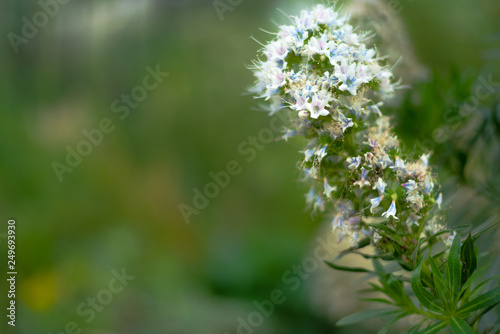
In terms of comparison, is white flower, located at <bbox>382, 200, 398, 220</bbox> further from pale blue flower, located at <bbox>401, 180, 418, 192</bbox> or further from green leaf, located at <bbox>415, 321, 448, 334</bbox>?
green leaf, located at <bbox>415, 321, 448, 334</bbox>

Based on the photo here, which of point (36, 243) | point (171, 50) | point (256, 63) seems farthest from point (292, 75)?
point (171, 50)

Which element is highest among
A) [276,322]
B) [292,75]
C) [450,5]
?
[450,5]

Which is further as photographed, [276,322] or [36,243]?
[36,243]

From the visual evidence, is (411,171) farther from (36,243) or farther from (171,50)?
(171,50)

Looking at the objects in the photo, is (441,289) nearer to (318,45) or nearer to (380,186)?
(380,186)

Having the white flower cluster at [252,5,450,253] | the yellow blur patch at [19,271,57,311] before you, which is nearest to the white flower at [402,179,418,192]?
the white flower cluster at [252,5,450,253]

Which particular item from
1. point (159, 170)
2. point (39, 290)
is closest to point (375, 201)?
point (39, 290)

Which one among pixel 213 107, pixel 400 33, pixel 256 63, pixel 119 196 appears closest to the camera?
pixel 256 63

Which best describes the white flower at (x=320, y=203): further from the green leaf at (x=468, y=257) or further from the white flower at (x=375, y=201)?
the green leaf at (x=468, y=257)
